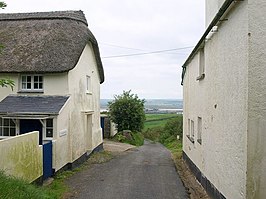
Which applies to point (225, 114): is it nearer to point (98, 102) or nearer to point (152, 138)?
point (98, 102)

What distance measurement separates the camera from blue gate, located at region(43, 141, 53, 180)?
1366 cm

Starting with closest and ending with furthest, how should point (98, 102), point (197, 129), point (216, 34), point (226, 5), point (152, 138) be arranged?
point (226, 5) < point (216, 34) < point (197, 129) < point (98, 102) < point (152, 138)

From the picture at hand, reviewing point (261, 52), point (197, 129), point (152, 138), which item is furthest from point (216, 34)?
point (152, 138)

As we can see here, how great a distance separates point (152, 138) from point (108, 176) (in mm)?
35286

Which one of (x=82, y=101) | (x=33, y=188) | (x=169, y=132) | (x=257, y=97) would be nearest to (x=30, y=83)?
(x=82, y=101)

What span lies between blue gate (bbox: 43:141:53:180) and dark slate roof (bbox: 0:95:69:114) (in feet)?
5.25

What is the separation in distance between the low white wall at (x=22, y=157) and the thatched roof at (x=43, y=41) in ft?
17.3

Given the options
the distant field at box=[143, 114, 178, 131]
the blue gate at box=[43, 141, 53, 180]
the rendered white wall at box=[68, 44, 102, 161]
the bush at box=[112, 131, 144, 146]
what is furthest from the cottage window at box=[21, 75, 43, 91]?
the distant field at box=[143, 114, 178, 131]

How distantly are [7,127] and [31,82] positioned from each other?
2.28 m

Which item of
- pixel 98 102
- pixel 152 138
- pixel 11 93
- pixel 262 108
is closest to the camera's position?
pixel 262 108

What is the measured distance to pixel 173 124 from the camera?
1773 inches

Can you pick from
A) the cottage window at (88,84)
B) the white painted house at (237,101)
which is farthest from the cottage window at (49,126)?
the white painted house at (237,101)

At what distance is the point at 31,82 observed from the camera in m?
17.3

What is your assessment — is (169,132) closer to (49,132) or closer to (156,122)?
(156,122)
